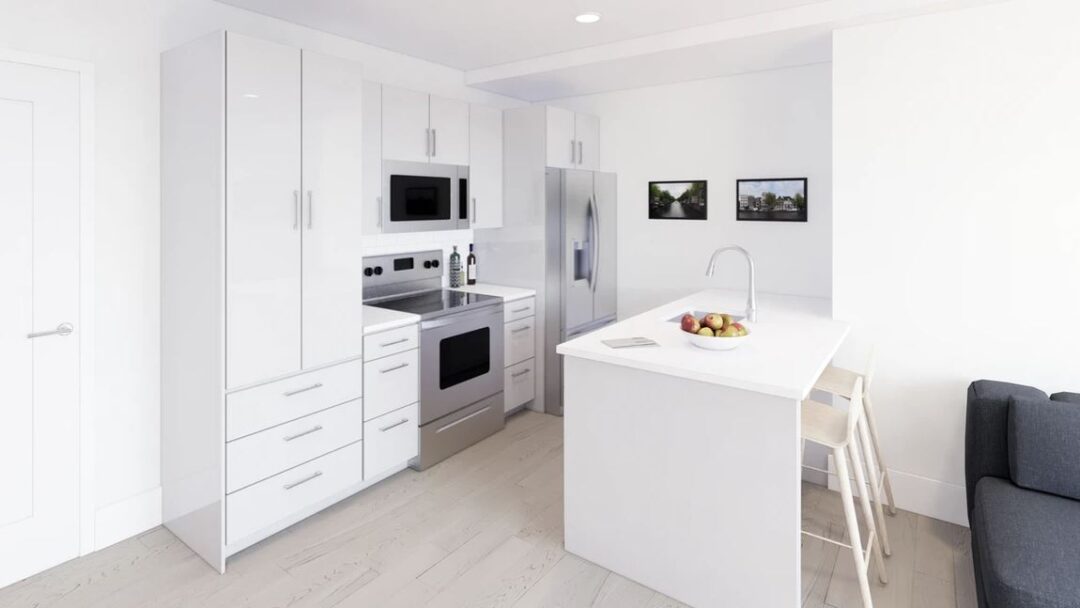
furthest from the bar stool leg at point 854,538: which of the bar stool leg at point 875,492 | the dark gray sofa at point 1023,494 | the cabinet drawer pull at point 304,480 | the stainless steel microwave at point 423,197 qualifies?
the stainless steel microwave at point 423,197

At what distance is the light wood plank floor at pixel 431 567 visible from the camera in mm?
2354

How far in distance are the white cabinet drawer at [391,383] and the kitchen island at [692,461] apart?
114cm

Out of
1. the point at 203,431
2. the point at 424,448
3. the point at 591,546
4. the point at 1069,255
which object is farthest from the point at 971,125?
the point at 203,431

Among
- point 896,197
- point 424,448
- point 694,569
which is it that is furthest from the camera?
point 424,448

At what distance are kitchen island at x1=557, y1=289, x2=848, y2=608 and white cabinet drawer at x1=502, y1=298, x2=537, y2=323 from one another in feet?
4.74

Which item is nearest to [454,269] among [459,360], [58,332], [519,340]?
[519,340]

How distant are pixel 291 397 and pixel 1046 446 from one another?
3.07m

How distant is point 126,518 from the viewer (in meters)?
2.76

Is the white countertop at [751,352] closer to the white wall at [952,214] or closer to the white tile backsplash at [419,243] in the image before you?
the white wall at [952,214]

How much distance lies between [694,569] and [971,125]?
2.33 m

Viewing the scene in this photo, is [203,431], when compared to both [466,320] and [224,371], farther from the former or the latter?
[466,320]

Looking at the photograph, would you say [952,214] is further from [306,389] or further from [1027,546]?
[306,389]

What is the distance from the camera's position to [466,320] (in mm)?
3756

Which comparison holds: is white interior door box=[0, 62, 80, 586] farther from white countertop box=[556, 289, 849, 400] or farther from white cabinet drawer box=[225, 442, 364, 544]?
white countertop box=[556, 289, 849, 400]
